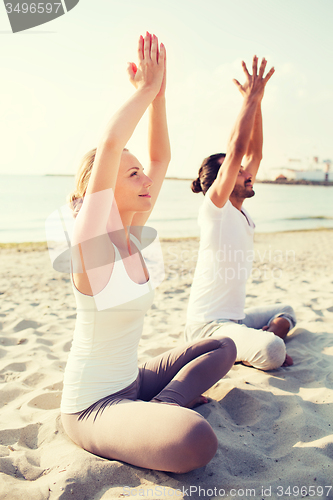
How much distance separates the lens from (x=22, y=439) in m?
2.14

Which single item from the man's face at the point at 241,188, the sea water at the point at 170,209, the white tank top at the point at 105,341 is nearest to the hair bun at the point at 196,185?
the man's face at the point at 241,188

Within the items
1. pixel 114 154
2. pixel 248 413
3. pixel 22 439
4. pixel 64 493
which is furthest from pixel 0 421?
pixel 114 154

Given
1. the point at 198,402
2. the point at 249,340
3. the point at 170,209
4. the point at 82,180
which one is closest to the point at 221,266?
the point at 249,340

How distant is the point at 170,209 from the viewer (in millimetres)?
20359

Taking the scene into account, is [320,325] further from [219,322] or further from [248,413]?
[248,413]

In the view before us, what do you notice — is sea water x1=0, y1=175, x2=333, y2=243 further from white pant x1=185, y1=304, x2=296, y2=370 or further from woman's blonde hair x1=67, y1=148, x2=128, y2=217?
woman's blonde hair x1=67, y1=148, x2=128, y2=217

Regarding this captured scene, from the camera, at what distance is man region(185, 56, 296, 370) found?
2.91 m

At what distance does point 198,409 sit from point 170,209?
60.0 feet

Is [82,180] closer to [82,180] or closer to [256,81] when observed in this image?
[82,180]

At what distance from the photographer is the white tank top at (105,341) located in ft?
5.97

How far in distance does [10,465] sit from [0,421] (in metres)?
0.48

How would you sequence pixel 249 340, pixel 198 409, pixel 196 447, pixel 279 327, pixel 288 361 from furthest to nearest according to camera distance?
pixel 279 327 < pixel 288 361 < pixel 249 340 < pixel 198 409 < pixel 196 447

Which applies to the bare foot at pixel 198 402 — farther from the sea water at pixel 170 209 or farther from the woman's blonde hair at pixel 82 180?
the sea water at pixel 170 209

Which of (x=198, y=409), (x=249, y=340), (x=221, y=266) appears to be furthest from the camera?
(x=221, y=266)
